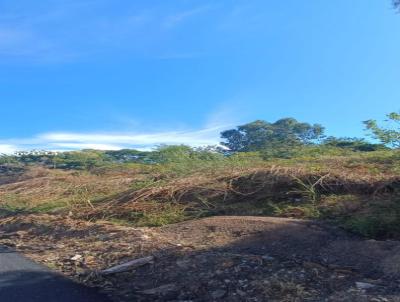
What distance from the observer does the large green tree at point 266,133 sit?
2736 centimetres

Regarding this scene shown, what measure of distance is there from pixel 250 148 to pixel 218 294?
22.2 metres

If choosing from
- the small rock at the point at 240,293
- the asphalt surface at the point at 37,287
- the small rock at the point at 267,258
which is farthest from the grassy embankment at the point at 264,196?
the asphalt surface at the point at 37,287

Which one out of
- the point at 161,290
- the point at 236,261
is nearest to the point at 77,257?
the point at 161,290

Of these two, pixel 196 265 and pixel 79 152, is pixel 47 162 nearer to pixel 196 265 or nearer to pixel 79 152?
pixel 79 152

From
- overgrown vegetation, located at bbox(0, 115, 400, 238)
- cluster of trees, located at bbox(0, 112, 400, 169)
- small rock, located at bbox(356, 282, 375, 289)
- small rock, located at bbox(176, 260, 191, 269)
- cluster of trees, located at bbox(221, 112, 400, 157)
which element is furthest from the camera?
cluster of trees, located at bbox(221, 112, 400, 157)

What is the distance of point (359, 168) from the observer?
36.4 ft

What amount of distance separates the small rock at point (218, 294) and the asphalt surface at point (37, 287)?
120cm

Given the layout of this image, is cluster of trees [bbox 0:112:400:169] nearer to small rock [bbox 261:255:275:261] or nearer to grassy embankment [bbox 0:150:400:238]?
grassy embankment [bbox 0:150:400:238]

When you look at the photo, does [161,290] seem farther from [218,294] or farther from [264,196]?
[264,196]

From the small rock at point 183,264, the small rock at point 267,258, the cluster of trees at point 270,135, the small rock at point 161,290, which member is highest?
the cluster of trees at point 270,135

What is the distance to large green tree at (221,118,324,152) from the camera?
27.4m

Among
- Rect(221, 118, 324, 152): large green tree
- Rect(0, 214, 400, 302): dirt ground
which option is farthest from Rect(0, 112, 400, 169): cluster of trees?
Rect(0, 214, 400, 302): dirt ground

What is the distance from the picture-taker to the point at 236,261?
6.28 meters

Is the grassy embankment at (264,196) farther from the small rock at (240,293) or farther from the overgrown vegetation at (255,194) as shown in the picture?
the small rock at (240,293)
